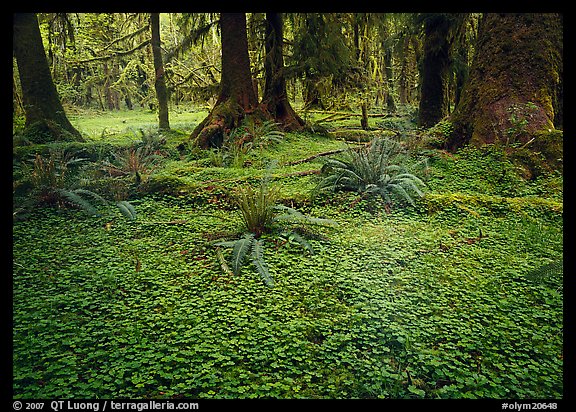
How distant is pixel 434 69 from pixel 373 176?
5.61 m

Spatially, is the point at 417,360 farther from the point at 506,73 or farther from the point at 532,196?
the point at 506,73

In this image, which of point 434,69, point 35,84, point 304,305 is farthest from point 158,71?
point 304,305

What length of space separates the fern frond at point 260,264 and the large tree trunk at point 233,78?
19.5 feet

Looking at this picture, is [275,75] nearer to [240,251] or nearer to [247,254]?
[247,254]

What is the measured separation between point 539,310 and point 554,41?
516 centimetres

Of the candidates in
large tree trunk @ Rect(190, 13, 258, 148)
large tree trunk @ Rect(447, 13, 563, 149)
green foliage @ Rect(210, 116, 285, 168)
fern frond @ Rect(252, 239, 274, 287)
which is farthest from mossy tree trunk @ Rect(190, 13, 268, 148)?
fern frond @ Rect(252, 239, 274, 287)

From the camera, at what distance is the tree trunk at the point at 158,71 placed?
11.6 meters

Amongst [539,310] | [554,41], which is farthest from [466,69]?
[539,310]

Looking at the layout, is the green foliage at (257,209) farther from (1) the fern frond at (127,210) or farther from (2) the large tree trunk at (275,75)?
(2) the large tree trunk at (275,75)

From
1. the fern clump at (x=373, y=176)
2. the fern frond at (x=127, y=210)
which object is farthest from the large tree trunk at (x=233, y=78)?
the fern frond at (x=127, y=210)

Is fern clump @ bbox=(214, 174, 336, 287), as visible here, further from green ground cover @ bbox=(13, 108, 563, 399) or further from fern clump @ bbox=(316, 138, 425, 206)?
fern clump @ bbox=(316, 138, 425, 206)

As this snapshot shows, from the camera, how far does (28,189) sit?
5125 millimetres
